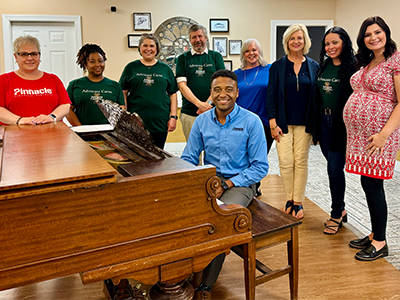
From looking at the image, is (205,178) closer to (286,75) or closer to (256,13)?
(286,75)

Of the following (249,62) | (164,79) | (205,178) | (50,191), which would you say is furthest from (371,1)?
(50,191)

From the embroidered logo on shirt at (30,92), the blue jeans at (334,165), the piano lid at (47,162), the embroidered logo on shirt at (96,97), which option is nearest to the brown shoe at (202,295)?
the piano lid at (47,162)

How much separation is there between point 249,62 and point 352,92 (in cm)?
95

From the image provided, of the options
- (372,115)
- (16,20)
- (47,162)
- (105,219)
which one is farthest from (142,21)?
(105,219)

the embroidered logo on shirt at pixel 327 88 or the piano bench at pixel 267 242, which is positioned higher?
the embroidered logo on shirt at pixel 327 88

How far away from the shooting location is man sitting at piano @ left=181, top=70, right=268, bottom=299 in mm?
1994

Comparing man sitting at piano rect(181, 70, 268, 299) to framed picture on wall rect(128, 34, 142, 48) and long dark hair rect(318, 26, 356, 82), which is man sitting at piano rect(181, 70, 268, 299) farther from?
framed picture on wall rect(128, 34, 142, 48)

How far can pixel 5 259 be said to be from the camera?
1019 mm

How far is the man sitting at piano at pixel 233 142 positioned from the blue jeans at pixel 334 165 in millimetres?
860

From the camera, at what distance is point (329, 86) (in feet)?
8.63

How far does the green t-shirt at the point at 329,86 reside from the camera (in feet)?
8.53

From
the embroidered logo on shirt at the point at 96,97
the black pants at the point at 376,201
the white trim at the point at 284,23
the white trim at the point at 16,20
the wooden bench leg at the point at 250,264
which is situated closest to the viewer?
the wooden bench leg at the point at 250,264

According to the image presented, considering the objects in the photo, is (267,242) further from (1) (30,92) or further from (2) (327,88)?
(1) (30,92)

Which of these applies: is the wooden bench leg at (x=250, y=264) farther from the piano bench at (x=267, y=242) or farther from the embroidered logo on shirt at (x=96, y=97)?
the embroidered logo on shirt at (x=96, y=97)
